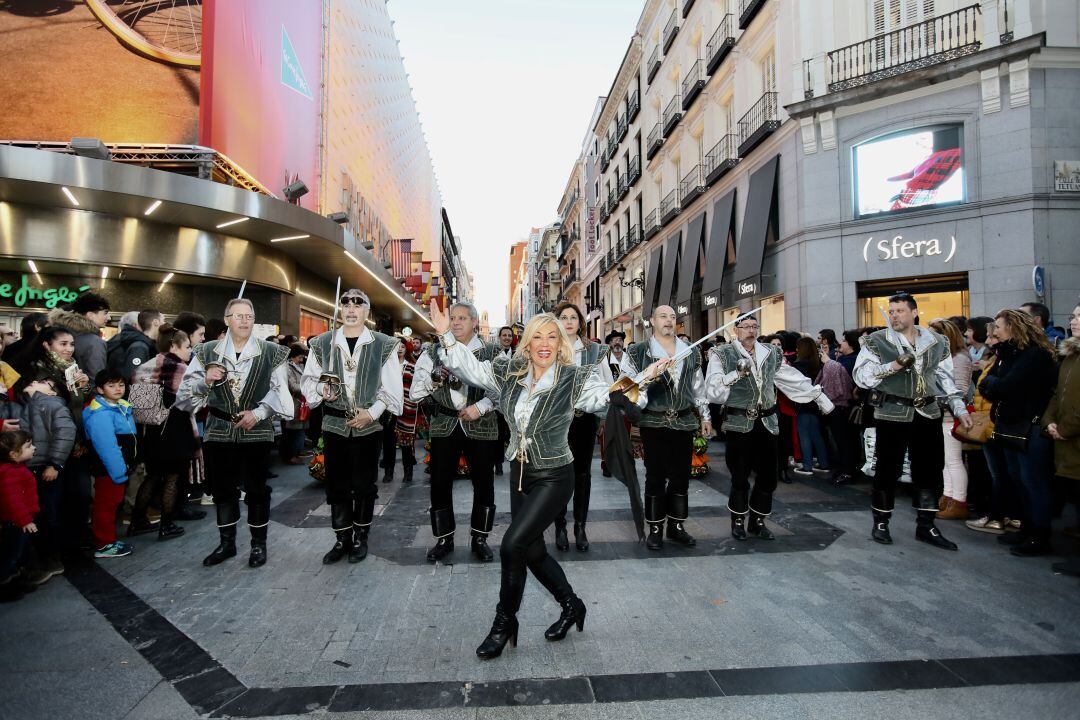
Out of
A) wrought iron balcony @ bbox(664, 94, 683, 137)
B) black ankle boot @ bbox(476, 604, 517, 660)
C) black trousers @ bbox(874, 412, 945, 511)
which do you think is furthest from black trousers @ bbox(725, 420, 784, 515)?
wrought iron balcony @ bbox(664, 94, 683, 137)

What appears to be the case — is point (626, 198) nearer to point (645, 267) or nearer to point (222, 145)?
point (645, 267)

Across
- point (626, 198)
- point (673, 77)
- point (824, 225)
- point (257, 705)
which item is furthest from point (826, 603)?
point (626, 198)

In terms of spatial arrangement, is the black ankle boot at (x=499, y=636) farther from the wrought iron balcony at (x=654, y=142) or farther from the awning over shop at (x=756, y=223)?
the wrought iron balcony at (x=654, y=142)

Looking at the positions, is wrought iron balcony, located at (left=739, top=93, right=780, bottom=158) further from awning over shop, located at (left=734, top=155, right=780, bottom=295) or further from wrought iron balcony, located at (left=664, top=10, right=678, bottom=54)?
wrought iron balcony, located at (left=664, top=10, right=678, bottom=54)

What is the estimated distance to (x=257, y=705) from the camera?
2.65 metres

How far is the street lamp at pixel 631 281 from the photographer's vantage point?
2785 cm

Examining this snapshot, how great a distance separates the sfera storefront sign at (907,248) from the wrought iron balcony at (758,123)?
416 cm

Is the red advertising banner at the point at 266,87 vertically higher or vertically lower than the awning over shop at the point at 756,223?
higher

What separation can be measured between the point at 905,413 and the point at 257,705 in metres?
5.10

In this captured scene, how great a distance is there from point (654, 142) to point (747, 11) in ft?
32.2

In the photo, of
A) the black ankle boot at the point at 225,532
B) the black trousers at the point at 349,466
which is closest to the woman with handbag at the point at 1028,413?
the black trousers at the point at 349,466

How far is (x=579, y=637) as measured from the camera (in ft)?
10.8

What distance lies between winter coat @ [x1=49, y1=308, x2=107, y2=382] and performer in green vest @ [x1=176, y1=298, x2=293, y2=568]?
62.5 inches

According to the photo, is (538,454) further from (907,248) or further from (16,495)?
(907,248)
